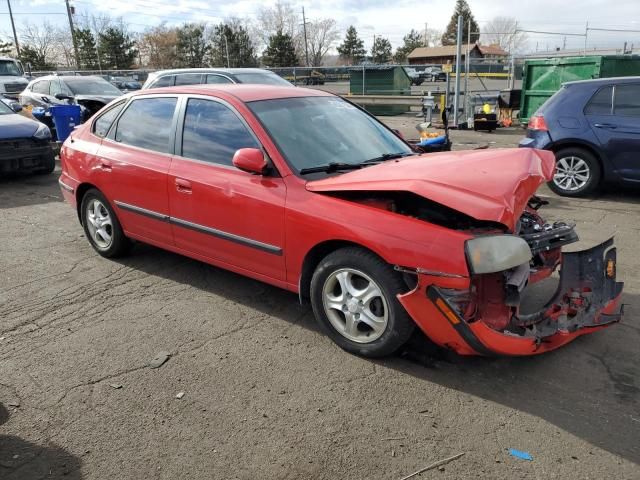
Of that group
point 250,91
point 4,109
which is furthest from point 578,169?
point 4,109

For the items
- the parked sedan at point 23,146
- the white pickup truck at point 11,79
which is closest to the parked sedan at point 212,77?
the parked sedan at point 23,146

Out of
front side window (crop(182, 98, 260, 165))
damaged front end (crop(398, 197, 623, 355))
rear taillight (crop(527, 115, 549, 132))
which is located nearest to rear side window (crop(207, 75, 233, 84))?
rear taillight (crop(527, 115, 549, 132))

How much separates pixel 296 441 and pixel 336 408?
1.11ft

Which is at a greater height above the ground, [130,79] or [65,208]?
[130,79]

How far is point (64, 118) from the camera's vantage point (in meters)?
11.6

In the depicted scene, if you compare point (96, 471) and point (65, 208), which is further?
point (65, 208)

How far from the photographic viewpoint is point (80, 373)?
330cm

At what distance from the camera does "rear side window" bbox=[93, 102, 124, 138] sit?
5.03 m

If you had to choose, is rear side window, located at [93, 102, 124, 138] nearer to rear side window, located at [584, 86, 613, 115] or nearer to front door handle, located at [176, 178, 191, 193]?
front door handle, located at [176, 178, 191, 193]

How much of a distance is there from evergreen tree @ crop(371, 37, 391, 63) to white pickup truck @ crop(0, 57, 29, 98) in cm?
7335

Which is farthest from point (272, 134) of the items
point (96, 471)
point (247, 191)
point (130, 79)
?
point (130, 79)

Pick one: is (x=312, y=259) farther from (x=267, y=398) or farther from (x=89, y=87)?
(x=89, y=87)

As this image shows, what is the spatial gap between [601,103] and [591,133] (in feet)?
1.54

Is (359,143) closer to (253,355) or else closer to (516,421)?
(253,355)
